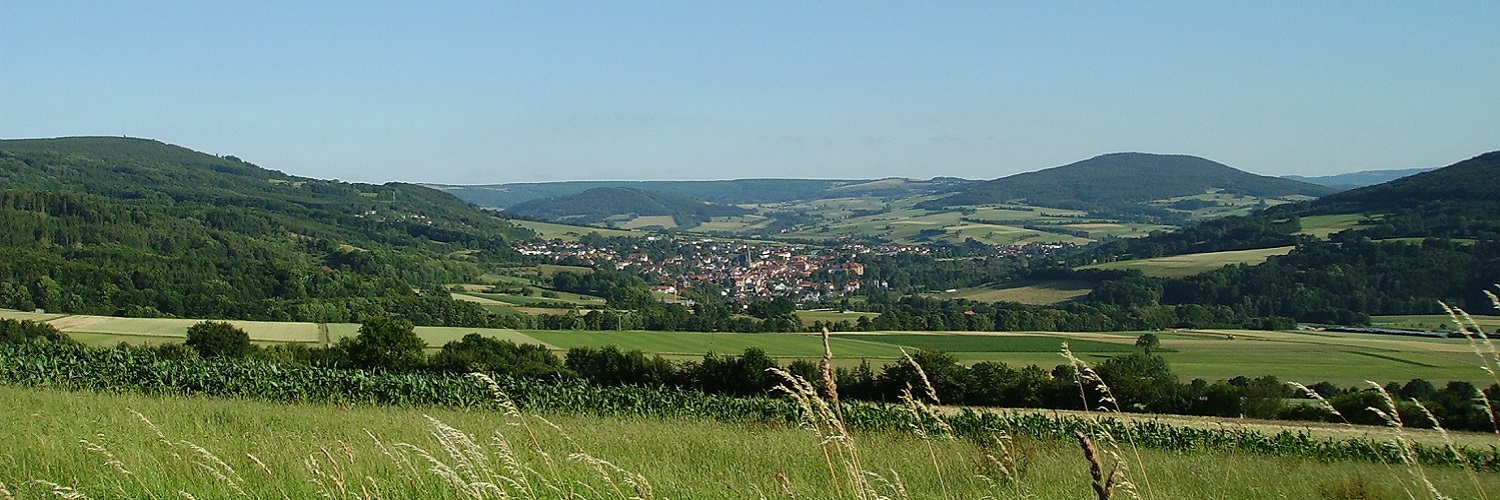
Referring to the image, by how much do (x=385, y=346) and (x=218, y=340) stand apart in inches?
234

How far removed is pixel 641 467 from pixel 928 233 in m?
177

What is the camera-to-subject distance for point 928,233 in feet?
595

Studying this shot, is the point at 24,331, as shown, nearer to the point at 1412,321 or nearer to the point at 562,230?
the point at 1412,321

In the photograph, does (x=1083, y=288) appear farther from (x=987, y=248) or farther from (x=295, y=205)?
(x=295, y=205)

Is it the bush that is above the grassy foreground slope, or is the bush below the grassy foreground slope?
below

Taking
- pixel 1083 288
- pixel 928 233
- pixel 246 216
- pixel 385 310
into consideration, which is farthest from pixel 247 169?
pixel 1083 288

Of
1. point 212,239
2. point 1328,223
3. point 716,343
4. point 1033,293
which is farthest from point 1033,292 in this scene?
point 212,239

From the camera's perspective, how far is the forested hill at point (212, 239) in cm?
6419

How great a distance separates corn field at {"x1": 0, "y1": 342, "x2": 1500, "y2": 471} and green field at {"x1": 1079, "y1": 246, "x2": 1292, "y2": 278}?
74.9m

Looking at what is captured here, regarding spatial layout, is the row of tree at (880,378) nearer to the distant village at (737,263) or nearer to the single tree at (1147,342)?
the single tree at (1147,342)

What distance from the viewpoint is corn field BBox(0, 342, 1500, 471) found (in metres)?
17.8

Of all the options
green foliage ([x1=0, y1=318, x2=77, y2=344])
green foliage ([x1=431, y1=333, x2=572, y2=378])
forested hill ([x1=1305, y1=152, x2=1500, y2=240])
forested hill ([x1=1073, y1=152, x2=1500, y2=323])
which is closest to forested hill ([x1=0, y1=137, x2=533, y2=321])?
green foliage ([x1=0, y1=318, x2=77, y2=344])

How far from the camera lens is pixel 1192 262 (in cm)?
9719

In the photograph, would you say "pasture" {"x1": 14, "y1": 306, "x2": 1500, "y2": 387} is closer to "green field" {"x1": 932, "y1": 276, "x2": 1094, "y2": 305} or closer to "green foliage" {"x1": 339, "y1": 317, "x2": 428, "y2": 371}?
"green foliage" {"x1": 339, "y1": 317, "x2": 428, "y2": 371}
